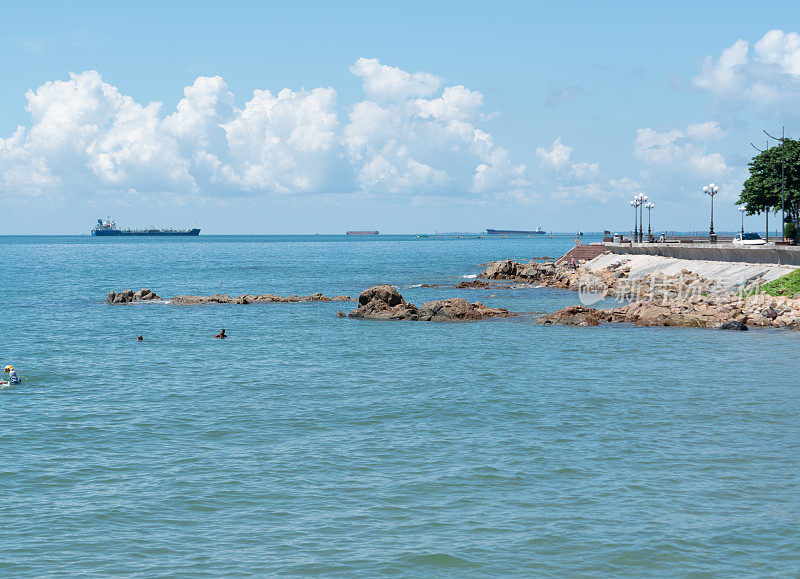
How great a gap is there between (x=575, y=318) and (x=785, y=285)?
41.5 ft

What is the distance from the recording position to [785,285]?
42688 mm

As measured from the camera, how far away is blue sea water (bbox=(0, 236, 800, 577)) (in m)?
11.5

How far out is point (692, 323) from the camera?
125 feet

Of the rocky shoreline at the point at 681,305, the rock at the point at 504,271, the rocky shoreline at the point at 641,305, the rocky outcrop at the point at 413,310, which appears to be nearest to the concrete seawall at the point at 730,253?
the rocky shoreline at the point at 681,305

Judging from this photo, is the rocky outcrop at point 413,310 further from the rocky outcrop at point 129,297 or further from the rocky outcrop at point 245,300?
the rocky outcrop at point 129,297

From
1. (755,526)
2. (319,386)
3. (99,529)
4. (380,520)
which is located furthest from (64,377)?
(755,526)

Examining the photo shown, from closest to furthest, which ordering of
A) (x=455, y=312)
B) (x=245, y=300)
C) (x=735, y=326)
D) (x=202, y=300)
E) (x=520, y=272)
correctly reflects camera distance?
(x=735, y=326) → (x=455, y=312) → (x=245, y=300) → (x=202, y=300) → (x=520, y=272)

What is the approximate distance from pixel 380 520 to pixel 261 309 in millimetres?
39793

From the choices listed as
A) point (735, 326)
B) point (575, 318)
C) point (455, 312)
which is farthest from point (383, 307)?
point (735, 326)

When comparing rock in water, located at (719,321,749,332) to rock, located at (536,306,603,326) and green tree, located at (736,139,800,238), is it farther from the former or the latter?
green tree, located at (736,139,800,238)

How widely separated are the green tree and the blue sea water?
4366 centimetres

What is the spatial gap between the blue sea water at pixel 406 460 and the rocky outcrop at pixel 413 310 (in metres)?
9.63

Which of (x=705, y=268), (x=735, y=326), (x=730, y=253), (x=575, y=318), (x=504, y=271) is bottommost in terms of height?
(x=735, y=326)

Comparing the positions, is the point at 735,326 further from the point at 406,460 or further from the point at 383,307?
the point at 406,460
